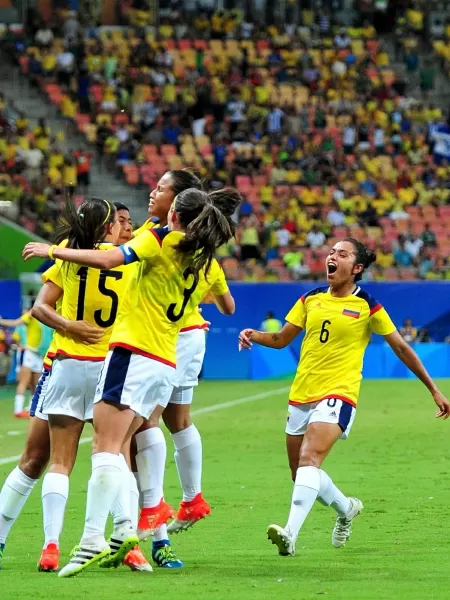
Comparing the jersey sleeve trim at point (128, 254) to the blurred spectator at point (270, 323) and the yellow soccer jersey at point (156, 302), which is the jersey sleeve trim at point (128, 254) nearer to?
the yellow soccer jersey at point (156, 302)

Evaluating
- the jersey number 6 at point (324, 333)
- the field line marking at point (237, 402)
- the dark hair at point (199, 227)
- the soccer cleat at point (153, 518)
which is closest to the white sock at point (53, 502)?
the soccer cleat at point (153, 518)

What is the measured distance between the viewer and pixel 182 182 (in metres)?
7.82

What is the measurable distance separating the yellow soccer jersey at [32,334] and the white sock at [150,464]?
47.1ft

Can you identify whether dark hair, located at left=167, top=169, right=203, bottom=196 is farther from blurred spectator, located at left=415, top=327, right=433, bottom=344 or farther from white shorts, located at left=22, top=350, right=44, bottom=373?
blurred spectator, located at left=415, top=327, right=433, bottom=344

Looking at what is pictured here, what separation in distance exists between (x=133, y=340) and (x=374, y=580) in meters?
1.81

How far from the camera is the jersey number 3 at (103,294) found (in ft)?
24.9

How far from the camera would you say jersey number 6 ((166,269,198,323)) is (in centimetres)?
731

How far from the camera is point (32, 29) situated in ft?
128

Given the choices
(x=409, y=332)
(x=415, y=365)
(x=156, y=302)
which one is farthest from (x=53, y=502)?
(x=409, y=332)

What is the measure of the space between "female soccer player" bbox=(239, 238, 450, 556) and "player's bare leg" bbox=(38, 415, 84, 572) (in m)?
1.67

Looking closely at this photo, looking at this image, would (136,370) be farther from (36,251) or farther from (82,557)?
(82,557)

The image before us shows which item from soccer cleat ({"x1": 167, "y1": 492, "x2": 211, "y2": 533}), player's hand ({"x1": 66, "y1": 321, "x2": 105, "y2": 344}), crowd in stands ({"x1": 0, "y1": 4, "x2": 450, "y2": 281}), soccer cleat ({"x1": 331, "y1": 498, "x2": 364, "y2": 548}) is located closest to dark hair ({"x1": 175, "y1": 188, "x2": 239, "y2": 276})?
player's hand ({"x1": 66, "y1": 321, "x2": 105, "y2": 344})

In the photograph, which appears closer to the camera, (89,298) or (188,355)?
(89,298)

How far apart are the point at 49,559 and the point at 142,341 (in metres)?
1.34
